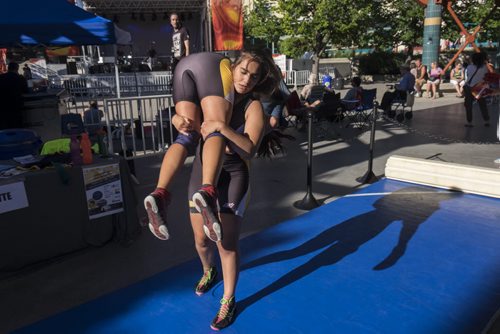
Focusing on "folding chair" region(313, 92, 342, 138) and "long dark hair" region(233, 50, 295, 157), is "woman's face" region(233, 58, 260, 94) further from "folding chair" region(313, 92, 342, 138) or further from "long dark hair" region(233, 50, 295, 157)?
"folding chair" region(313, 92, 342, 138)

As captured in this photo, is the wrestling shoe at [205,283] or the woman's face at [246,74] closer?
the woman's face at [246,74]

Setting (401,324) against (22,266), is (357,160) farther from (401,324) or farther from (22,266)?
(22,266)

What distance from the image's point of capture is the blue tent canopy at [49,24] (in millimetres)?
5145

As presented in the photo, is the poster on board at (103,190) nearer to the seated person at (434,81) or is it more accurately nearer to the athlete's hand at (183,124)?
the athlete's hand at (183,124)

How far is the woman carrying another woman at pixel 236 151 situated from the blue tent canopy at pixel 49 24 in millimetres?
3824

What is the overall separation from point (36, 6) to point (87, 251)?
3.49 metres

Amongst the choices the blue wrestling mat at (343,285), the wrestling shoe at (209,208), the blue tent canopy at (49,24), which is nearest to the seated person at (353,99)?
the blue wrestling mat at (343,285)

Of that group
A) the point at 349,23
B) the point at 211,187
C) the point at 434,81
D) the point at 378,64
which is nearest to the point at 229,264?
the point at 211,187

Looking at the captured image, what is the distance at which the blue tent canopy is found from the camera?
16.9ft

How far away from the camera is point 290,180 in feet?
21.2

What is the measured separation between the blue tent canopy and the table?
2279 mm

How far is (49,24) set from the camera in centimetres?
526

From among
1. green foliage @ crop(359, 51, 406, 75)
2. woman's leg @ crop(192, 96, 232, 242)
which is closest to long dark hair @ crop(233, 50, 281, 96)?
woman's leg @ crop(192, 96, 232, 242)

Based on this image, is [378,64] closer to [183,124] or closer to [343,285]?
[343,285]
